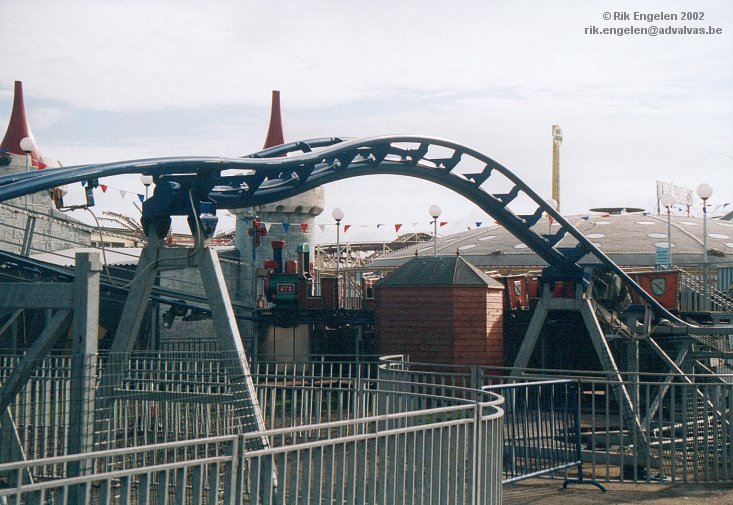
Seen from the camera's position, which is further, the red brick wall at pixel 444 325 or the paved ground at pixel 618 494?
the red brick wall at pixel 444 325

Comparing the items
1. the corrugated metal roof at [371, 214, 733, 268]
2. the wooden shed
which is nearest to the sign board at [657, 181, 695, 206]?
the corrugated metal roof at [371, 214, 733, 268]

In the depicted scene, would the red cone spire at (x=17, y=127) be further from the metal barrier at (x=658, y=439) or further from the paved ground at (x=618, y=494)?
the paved ground at (x=618, y=494)

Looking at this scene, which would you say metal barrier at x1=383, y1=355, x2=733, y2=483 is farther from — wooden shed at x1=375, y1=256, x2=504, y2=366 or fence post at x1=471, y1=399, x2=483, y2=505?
wooden shed at x1=375, y1=256, x2=504, y2=366

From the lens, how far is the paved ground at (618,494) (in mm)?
10664

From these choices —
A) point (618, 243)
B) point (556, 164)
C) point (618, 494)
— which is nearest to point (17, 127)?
point (618, 243)

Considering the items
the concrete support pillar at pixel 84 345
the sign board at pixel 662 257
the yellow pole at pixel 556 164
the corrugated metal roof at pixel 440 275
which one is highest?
the yellow pole at pixel 556 164

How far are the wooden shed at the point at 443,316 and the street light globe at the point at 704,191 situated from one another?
875 cm

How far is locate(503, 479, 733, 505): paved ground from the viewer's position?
420 inches

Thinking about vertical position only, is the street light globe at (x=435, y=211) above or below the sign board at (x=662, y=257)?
above

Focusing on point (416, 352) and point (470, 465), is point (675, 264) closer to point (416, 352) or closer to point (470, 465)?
point (416, 352)

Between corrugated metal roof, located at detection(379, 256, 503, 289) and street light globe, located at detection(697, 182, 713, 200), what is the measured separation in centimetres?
882

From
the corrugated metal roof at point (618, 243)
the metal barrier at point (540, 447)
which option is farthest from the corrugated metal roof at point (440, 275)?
the corrugated metal roof at point (618, 243)

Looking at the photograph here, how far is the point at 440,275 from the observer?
22.0 m

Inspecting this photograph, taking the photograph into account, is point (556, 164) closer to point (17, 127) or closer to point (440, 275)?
point (17, 127)
